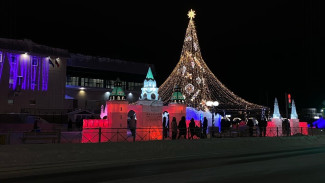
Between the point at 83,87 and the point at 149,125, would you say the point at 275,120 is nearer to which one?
the point at 149,125

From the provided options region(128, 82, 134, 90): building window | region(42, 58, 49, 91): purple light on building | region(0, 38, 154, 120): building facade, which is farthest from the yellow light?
region(128, 82, 134, 90): building window

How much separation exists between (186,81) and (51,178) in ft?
75.5

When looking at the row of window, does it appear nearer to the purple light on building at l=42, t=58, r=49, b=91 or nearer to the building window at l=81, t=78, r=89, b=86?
the building window at l=81, t=78, r=89, b=86

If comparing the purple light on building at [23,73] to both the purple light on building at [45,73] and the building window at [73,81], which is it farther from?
the building window at [73,81]

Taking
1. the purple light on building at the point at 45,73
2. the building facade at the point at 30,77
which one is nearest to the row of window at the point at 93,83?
the building facade at the point at 30,77

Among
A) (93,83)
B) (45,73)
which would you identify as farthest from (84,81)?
(45,73)

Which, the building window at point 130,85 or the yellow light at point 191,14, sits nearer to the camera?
the yellow light at point 191,14

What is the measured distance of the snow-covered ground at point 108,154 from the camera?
1233 centimetres

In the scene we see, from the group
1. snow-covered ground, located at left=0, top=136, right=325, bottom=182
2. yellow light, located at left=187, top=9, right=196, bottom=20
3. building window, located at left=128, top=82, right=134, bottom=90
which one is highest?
yellow light, located at left=187, top=9, right=196, bottom=20

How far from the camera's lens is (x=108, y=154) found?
15.3m

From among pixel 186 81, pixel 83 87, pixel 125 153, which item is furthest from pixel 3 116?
pixel 125 153

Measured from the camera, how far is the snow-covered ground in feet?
40.4

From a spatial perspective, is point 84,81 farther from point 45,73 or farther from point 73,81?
point 45,73

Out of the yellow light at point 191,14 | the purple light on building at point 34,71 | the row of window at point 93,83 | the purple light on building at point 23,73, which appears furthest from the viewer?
the row of window at point 93,83
